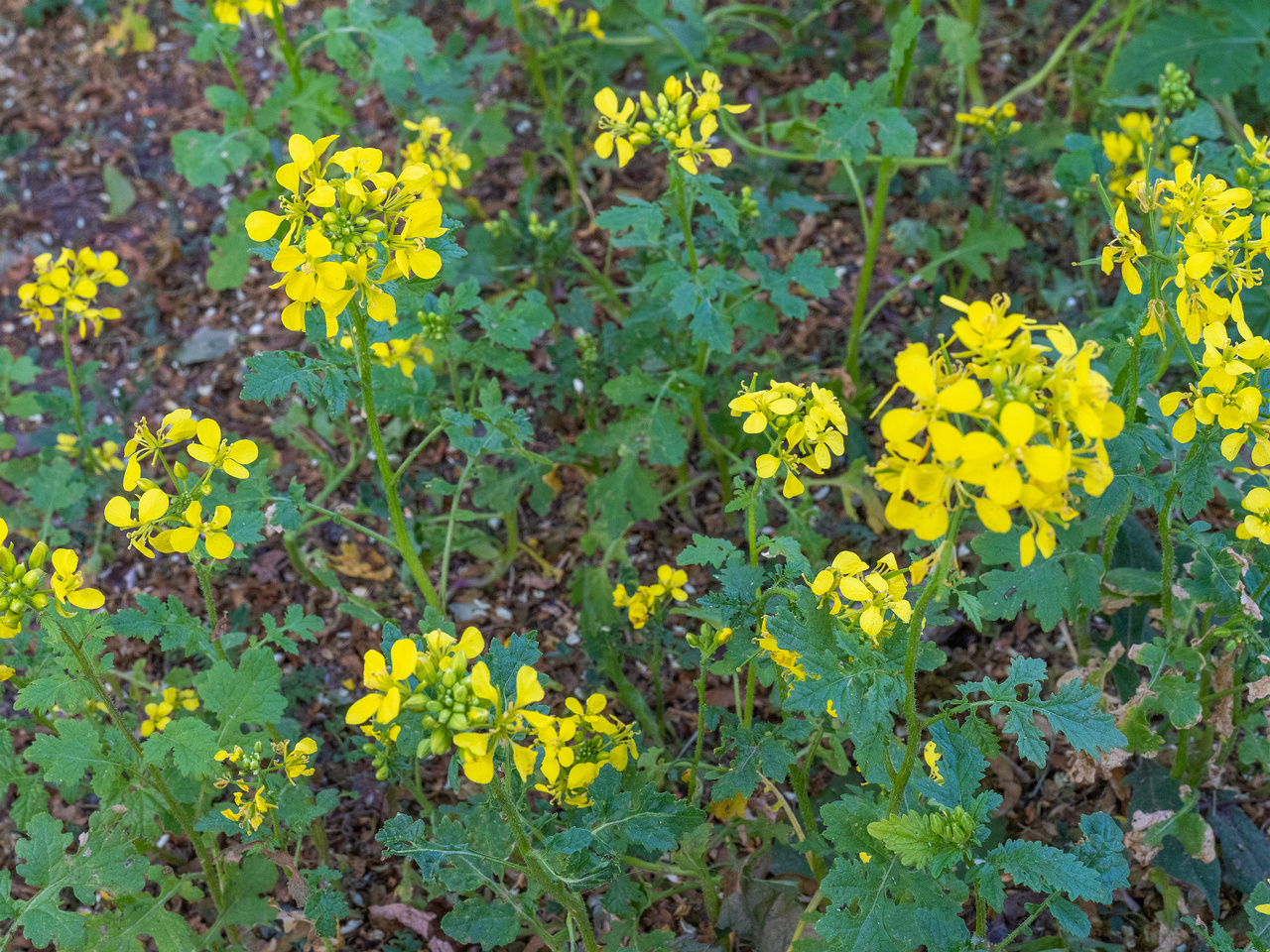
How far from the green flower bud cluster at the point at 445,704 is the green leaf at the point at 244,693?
3.33 ft

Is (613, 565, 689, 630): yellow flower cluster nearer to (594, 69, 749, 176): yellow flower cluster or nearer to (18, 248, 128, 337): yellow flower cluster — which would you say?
(594, 69, 749, 176): yellow flower cluster

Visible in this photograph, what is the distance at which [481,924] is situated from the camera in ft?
7.74

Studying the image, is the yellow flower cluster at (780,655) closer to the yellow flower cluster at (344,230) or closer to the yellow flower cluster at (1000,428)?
the yellow flower cluster at (1000,428)

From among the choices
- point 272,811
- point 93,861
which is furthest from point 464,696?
point 93,861

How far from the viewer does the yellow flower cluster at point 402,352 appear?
3.31m

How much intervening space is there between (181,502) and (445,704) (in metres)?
1.07

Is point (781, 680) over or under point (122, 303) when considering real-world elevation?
under

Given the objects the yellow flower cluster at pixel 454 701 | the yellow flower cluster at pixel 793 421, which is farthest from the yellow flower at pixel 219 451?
the yellow flower cluster at pixel 793 421

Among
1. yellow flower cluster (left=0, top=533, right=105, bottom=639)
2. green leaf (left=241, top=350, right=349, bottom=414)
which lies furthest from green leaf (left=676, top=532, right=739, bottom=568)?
yellow flower cluster (left=0, top=533, right=105, bottom=639)

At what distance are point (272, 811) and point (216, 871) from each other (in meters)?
0.42

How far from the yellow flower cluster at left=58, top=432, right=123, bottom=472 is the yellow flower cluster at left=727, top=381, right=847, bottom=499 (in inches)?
114

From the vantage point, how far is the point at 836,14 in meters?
5.43

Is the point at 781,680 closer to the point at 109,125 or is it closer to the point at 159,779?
the point at 159,779

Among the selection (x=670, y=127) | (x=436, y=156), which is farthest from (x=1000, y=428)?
(x=436, y=156)
